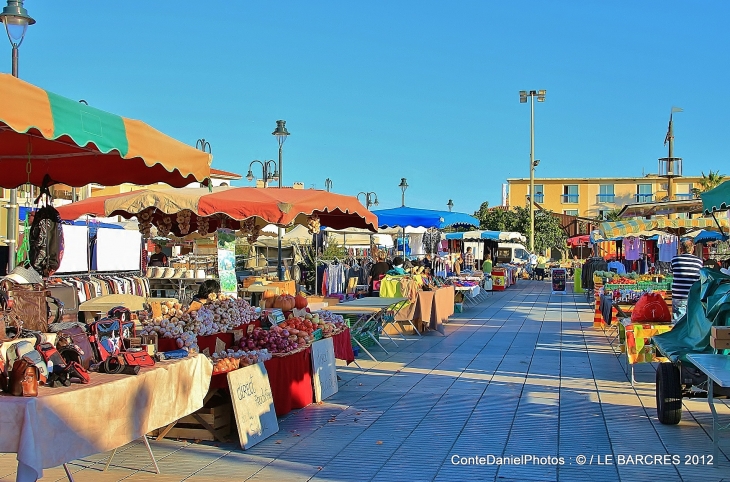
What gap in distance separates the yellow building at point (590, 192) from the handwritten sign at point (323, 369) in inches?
2427

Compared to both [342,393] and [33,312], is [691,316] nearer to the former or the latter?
[342,393]

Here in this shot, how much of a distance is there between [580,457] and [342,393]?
3181mm

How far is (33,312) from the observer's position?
494cm

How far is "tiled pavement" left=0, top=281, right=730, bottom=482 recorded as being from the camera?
17.3 ft

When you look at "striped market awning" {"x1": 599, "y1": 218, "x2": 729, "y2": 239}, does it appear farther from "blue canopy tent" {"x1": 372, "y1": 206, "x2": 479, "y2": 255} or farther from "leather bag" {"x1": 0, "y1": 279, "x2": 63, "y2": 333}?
"leather bag" {"x1": 0, "y1": 279, "x2": 63, "y2": 333}

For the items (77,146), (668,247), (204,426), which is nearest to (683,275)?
(204,426)

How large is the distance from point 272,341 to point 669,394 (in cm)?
376

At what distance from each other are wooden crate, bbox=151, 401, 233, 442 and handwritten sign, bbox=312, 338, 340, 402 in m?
1.57

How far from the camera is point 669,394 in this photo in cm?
657

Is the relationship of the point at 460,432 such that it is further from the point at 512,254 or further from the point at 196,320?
the point at 512,254

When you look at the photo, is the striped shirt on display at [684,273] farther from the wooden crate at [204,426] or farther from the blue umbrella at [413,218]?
the blue umbrella at [413,218]

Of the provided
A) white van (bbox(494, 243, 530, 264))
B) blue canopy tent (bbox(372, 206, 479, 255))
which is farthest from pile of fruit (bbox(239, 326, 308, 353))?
white van (bbox(494, 243, 530, 264))

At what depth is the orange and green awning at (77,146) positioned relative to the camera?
3.95 metres

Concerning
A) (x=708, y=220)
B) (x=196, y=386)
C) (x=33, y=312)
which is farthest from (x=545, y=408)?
(x=708, y=220)
